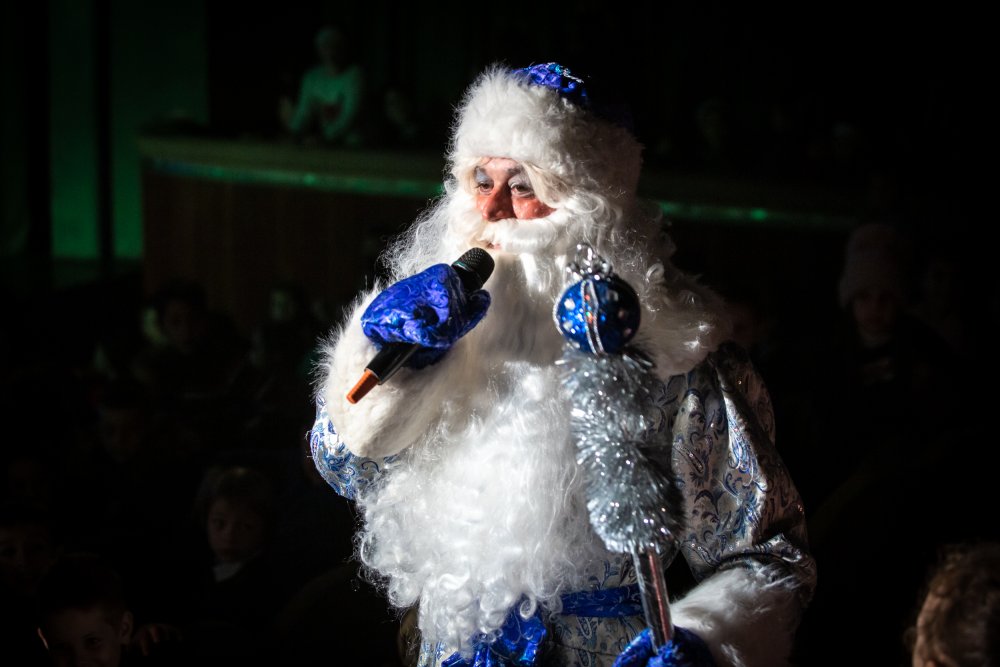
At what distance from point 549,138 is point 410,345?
0.40 meters

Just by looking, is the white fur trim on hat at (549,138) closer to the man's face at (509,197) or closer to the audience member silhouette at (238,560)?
the man's face at (509,197)

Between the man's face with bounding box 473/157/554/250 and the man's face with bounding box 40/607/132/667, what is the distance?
1.25 metres

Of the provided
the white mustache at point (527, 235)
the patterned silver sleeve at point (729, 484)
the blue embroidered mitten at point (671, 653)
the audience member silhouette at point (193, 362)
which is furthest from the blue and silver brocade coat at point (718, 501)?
the audience member silhouette at point (193, 362)

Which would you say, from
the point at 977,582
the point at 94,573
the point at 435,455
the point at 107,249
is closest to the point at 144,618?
the point at 94,573

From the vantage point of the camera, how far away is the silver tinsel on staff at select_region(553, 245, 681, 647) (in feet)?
4.57

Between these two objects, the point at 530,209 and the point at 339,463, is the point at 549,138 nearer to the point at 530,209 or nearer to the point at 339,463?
the point at 530,209

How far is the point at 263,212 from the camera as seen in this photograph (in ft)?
21.9

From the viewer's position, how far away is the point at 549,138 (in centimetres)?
177

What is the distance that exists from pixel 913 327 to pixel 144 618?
2403 mm

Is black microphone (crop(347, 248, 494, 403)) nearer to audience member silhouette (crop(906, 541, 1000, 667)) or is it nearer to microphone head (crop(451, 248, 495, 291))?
microphone head (crop(451, 248, 495, 291))

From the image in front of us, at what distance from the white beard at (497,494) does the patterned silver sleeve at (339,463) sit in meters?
0.04

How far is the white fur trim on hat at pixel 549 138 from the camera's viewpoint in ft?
5.80

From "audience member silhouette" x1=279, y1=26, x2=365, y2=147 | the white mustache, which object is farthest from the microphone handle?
"audience member silhouette" x1=279, y1=26, x2=365, y2=147

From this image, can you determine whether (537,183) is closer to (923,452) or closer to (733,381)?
(733,381)
